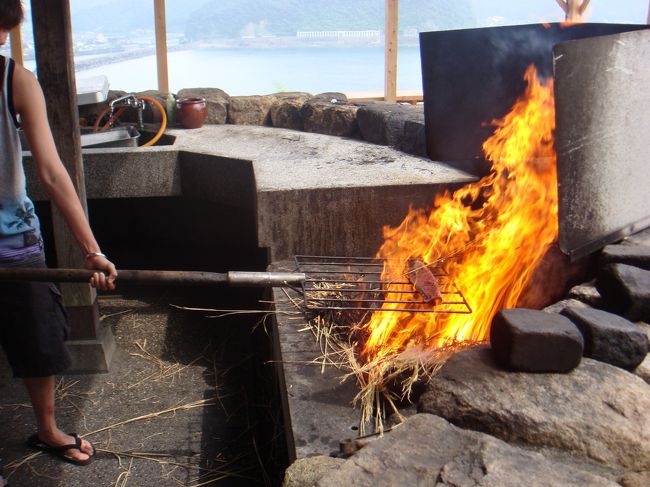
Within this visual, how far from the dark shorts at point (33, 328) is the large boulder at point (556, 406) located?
1834mm

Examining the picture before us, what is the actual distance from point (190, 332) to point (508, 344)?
3.49 meters

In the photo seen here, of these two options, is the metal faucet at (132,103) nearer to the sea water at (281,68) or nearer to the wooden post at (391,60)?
the wooden post at (391,60)

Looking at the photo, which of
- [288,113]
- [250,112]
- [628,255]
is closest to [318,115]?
[288,113]

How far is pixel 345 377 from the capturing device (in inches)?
117

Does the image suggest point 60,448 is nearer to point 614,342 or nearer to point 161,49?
point 614,342

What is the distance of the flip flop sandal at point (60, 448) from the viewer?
12.1 ft

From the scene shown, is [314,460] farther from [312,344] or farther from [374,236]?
[374,236]

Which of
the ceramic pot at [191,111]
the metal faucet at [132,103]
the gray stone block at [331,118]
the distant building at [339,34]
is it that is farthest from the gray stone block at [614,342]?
the distant building at [339,34]

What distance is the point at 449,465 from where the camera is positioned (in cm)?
204

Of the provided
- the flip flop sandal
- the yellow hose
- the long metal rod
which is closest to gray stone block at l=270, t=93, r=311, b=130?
the yellow hose

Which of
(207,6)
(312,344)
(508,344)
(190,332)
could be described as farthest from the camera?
(207,6)

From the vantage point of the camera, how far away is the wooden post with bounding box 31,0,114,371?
160 inches

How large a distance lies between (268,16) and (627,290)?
65.9ft

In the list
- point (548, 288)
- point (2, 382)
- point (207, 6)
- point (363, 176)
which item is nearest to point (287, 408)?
point (548, 288)
